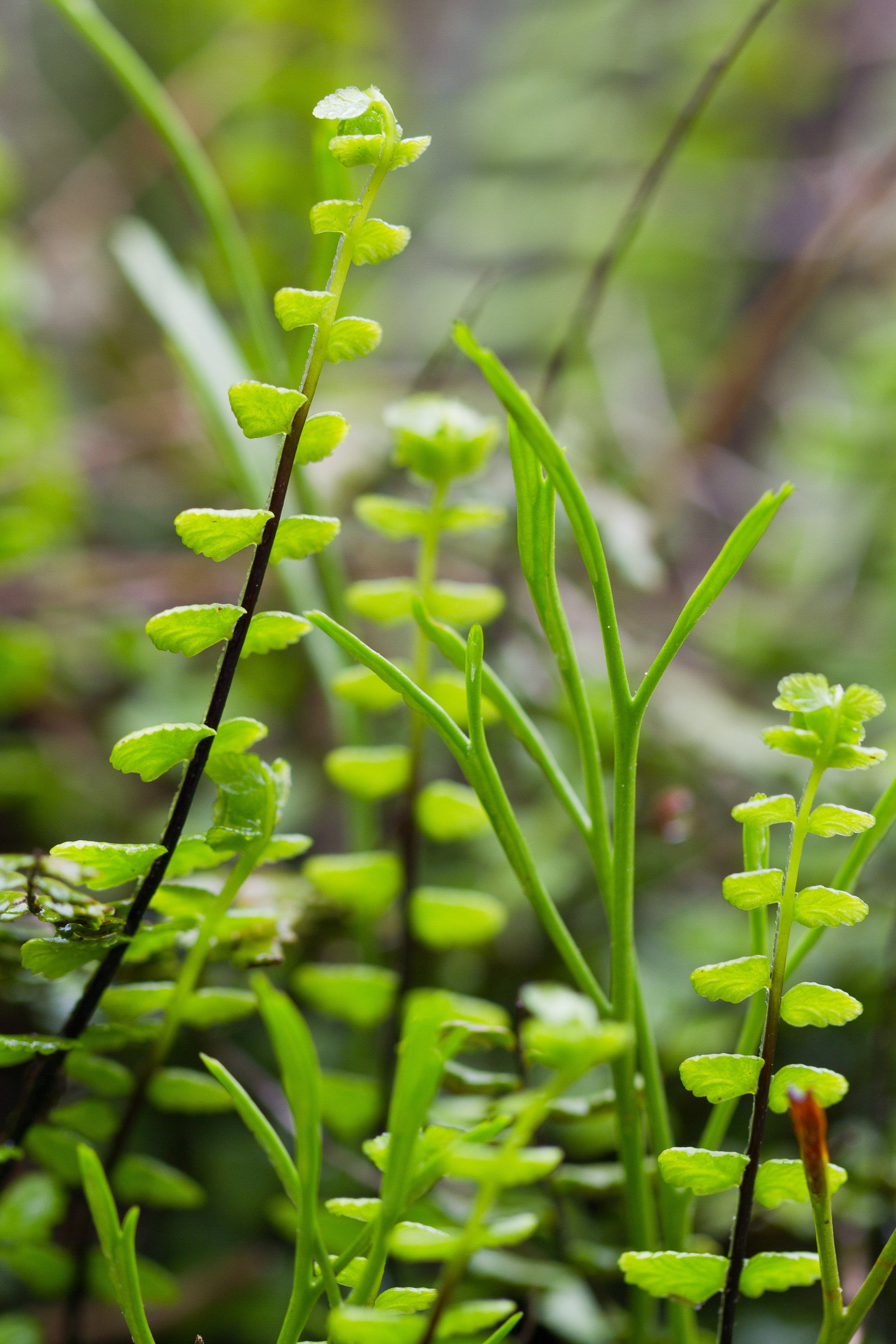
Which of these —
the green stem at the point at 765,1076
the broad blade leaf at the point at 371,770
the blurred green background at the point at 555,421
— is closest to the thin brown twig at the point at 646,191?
the blurred green background at the point at 555,421

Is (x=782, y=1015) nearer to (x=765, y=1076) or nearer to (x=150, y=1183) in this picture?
(x=765, y=1076)

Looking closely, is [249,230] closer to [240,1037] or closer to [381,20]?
[381,20]

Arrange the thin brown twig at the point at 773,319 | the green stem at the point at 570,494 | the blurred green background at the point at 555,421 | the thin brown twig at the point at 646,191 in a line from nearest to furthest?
the green stem at the point at 570,494 → the thin brown twig at the point at 646,191 → the blurred green background at the point at 555,421 → the thin brown twig at the point at 773,319

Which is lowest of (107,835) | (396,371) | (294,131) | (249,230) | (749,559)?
(107,835)

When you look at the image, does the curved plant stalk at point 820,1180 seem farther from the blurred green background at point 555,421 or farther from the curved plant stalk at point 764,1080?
the blurred green background at point 555,421

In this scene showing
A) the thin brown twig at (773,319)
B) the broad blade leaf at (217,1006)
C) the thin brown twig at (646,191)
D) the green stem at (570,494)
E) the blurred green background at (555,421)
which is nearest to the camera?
the green stem at (570,494)

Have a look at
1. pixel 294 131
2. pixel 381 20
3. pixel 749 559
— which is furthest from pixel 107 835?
pixel 381 20

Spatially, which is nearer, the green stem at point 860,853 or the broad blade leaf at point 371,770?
the green stem at point 860,853

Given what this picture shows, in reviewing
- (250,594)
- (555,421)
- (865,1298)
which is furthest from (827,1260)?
(555,421)

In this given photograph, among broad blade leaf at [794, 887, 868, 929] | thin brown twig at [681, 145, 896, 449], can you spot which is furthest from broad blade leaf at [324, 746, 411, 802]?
thin brown twig at [681, 145, 896, 449]
